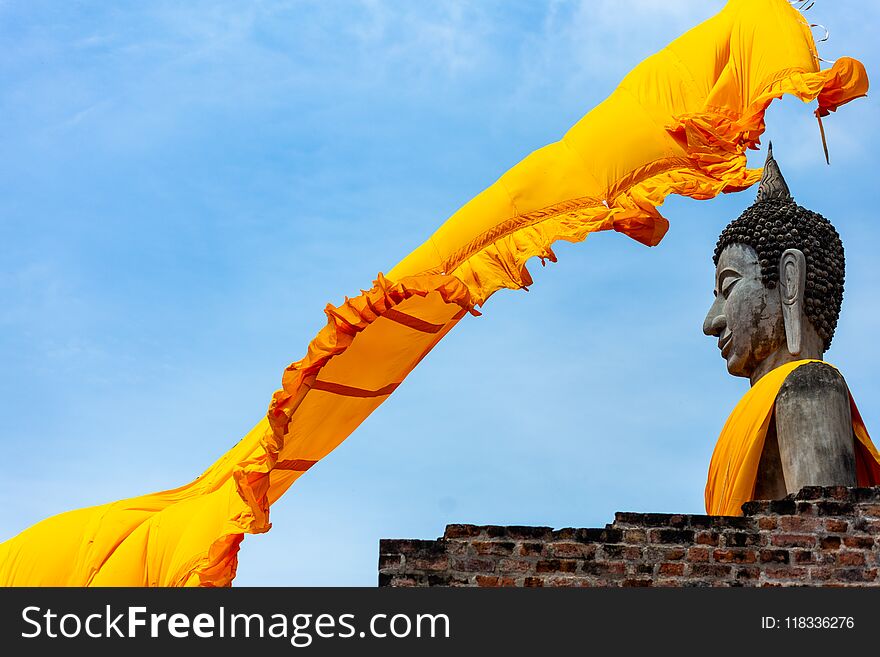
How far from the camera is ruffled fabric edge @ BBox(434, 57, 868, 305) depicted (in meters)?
9.34

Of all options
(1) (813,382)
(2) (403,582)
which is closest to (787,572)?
(1) (813,382)

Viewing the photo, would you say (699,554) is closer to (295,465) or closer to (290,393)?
(290,393)

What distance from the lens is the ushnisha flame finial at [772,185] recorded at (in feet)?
33.5

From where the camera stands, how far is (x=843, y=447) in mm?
8914

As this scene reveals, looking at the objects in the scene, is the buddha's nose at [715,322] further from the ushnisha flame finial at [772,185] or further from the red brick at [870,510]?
the red brick at [870,510]

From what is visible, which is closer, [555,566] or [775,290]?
[555,566]

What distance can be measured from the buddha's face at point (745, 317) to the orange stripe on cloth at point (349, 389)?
78.6 inches

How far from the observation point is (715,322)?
32.4ft

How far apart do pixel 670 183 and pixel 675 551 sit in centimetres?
263

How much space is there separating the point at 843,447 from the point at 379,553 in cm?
286

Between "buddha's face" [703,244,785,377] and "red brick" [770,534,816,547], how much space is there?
2.15 m

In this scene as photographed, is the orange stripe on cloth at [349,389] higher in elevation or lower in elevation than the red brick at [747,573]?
higher

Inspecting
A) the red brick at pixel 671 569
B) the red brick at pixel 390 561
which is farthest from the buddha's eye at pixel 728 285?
the red brick at pixel 390 561

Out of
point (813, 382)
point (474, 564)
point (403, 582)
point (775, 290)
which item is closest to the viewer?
point (403, 582)
